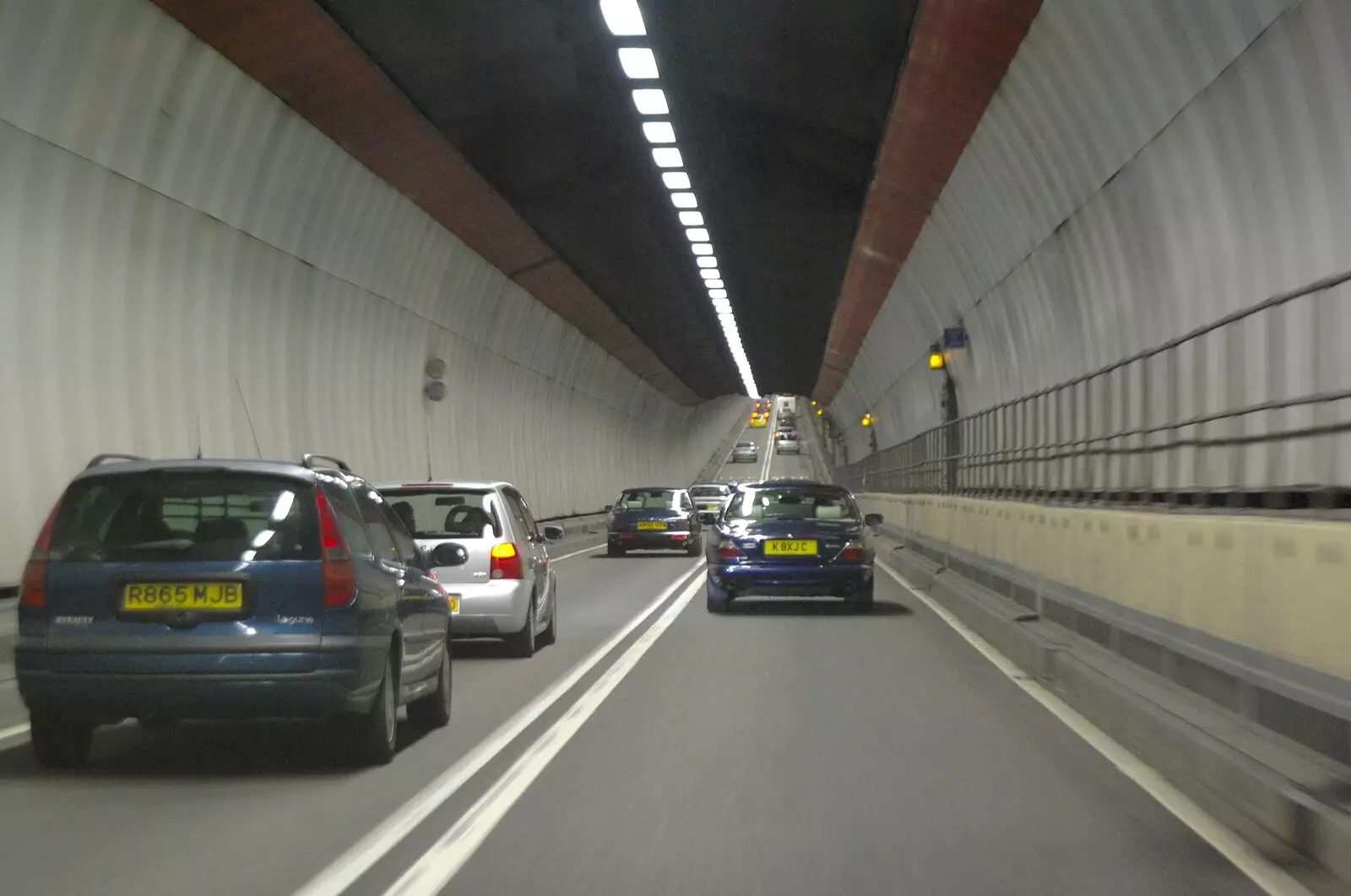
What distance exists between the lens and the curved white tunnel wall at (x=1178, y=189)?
11250 mm

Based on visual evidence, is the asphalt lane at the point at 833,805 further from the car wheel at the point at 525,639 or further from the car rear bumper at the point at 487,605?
the car wheel at the point at 525,639

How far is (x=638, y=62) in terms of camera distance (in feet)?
69.4

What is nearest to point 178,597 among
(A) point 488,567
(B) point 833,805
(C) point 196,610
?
(C) point 196,610

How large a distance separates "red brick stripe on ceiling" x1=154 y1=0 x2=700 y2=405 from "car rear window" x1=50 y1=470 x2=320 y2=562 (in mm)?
8594

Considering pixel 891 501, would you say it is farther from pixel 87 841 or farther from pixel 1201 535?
pixel 87 841

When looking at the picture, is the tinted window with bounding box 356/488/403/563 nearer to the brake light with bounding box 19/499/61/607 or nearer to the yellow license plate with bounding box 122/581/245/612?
the yellow license plate with bounding box 122/581/245/612

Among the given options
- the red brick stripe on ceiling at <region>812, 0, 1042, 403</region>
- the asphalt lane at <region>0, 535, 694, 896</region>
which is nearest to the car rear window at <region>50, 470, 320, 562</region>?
the asphalt lane at <region>0, 535, 694, 896</region>

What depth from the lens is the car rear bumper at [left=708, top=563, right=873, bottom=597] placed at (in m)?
19.3

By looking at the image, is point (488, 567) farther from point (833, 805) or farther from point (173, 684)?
point (833, 805)

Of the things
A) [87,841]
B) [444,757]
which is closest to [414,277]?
[444,757]

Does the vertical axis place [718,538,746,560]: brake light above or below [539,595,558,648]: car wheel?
above

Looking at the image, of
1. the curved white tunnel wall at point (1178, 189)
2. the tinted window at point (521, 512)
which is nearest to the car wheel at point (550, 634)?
the tinted window at point (521, 512)

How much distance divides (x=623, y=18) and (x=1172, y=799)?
44.0 ft

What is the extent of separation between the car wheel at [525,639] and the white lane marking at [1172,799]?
12.8 feet
